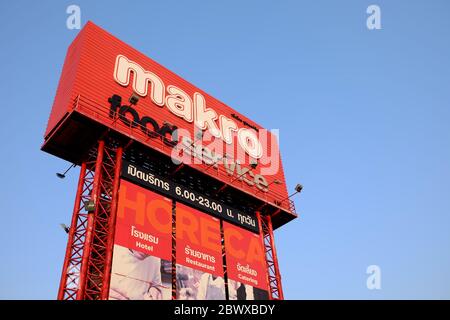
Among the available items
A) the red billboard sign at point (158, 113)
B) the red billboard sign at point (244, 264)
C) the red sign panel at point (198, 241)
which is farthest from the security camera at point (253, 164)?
the red sign panel at point (198, 241)

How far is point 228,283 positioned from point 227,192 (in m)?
8.77

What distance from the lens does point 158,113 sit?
118ft

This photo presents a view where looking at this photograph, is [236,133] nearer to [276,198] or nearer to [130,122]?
[276,198]

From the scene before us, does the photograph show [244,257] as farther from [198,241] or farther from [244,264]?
[198,241]

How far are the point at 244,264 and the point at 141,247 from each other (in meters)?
9.57

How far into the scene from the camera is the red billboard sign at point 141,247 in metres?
25.4

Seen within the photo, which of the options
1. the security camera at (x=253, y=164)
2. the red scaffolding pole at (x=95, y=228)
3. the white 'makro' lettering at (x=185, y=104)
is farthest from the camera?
the security camera at (x=253, y=164)

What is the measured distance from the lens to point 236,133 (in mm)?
43000

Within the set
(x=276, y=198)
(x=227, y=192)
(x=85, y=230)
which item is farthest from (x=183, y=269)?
(x=276, y=198)

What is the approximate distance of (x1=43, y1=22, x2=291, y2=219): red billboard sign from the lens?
31922 millimetres

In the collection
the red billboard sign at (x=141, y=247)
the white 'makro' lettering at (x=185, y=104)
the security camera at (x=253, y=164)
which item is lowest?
the red billboard sign at (x=141, y=247)

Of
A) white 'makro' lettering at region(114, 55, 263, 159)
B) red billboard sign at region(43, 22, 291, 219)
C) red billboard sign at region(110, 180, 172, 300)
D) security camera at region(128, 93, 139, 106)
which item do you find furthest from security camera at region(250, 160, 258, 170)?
security camera at region(128, 93, 139, 106)

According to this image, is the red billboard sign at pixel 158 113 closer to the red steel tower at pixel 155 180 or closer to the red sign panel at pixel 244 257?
the red steel tower at pixel 155 180
